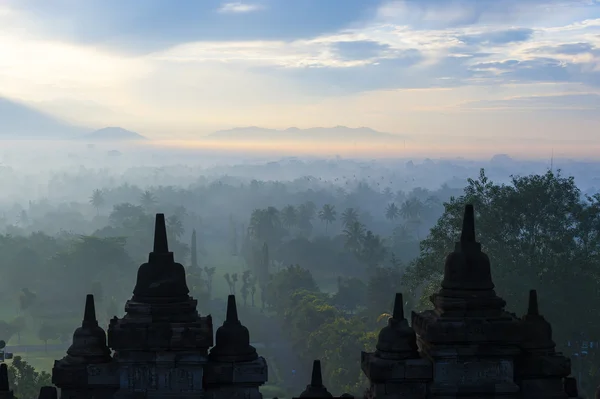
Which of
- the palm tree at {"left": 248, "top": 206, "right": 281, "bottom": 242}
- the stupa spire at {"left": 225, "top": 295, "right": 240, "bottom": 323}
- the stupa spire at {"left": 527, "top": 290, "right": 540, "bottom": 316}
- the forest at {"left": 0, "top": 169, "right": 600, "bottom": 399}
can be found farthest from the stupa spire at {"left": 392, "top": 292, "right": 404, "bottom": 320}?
the palm tree at {"left": 248, "top": 206, "right": 281, "bottom": 242}

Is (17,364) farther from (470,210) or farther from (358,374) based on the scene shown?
(470,210)

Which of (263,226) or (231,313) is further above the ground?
(231,313)

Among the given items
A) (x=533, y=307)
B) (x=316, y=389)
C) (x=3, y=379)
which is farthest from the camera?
(x=533, y=307)

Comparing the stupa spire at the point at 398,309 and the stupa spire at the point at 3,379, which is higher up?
the stupa spire at the point at 398,309

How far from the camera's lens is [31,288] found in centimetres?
7600

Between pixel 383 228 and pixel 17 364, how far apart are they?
146 m

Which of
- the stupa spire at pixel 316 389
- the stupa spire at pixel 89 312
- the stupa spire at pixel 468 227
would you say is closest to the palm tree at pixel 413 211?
the stupa spire at pixel 468 227

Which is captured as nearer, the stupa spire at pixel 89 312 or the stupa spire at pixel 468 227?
the stupa spire at pixel 468 227

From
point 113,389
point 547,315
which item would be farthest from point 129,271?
point 113,389

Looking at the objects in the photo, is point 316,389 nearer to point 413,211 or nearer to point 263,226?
point 263,226

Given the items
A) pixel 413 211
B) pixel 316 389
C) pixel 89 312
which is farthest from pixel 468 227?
pixel 413 211

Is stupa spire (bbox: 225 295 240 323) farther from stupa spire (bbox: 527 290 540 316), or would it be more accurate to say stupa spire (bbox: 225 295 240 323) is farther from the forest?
the forest

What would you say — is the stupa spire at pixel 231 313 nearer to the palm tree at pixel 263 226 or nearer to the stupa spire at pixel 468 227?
the stupa spire at pixel 468 227

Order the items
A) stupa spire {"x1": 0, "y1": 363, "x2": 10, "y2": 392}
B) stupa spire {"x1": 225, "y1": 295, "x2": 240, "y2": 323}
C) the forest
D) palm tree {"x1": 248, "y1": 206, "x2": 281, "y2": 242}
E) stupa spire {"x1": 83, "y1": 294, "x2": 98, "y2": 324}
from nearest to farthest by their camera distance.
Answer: stupa spire {"x1": 0, "y1": 363, "x2": 10, "y2": 392} < stupa spire {"x1": 225, "y1": 295, "x2": 240, "y2": 323} < stupa spire {"x1": 83, "y1": 294, "x2": 98, "y2": 324} < the forest < palm tree {"x1": 248, "y1": 206, "x2": 281, "y2": 242}
